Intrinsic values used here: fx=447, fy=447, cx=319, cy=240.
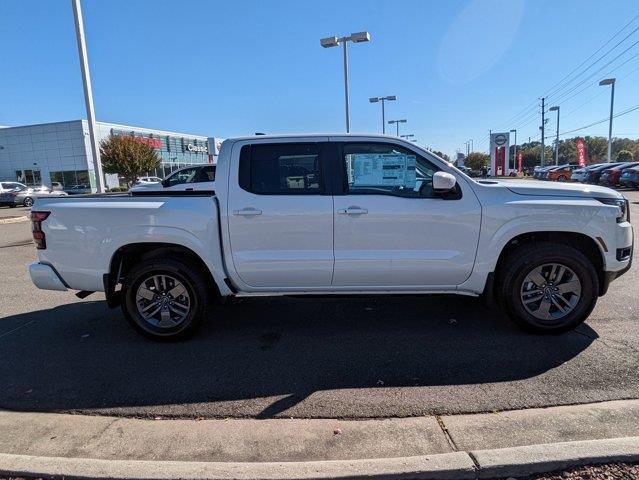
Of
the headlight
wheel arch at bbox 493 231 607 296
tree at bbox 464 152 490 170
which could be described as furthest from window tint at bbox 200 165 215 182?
tree at bbox 464 152 490 170

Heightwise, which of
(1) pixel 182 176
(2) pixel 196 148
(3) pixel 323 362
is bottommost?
(3) pixel 323 362

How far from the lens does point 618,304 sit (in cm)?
518

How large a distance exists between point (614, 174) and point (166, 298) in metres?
27.8

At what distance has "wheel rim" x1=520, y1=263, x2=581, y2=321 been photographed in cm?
425

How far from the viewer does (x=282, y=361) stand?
13.2 feet

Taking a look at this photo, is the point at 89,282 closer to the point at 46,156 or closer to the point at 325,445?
the point at 325,445

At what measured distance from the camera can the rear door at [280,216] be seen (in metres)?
4.20

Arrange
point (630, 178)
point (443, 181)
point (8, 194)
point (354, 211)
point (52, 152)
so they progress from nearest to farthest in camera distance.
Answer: point (443, 181) → point (354, 211) → point (630, 178) → point (8, 194) → point (52, 152)

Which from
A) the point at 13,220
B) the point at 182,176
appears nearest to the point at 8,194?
the point at 13,220

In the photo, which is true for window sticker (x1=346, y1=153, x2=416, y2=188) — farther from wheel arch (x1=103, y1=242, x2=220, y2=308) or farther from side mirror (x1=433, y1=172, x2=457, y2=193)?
wheel arch (x1=103, y1=242, x2=220, y2=308)

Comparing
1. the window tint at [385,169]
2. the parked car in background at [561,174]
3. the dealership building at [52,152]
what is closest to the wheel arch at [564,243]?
the window tint at [385,169]

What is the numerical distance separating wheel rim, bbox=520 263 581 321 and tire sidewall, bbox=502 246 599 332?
0.13 feet

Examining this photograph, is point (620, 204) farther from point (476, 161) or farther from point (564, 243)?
point (476, 161)

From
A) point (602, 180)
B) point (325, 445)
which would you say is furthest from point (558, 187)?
point (602, 180)
